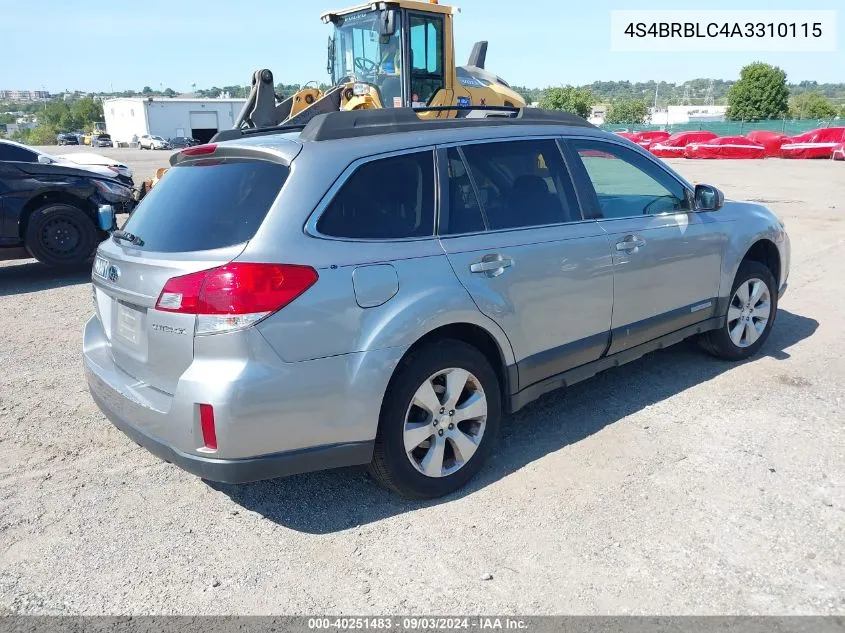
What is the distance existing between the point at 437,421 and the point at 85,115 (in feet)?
475

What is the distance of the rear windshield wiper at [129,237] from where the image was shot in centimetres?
329

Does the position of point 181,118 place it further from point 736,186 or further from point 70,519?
point 70,519

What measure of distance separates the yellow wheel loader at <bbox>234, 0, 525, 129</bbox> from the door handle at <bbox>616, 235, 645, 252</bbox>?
278 inches

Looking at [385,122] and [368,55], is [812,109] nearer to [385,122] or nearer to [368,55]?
[368,55]

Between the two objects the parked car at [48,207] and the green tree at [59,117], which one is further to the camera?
the green tree at [59,117]

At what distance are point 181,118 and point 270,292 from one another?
8406cm

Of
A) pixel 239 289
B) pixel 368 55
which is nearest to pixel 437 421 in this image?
pixel 239 289

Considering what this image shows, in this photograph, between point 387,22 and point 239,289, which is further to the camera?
point 387,22

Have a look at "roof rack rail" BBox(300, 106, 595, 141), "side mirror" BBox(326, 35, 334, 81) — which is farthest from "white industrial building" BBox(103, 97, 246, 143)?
"roof rack rail" BBox(300, 106, 595, 141)

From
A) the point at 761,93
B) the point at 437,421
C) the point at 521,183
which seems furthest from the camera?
the point at 761,93

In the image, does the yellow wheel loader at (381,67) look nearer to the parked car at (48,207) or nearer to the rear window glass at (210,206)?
the parked car at (48,207)

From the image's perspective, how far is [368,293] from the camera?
301cm

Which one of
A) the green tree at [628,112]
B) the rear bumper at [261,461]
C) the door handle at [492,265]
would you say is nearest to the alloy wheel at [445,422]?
the rear bumper at [261,461]

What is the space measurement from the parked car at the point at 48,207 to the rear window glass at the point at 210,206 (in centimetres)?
569
